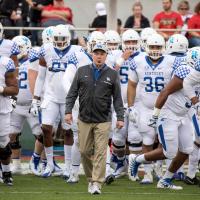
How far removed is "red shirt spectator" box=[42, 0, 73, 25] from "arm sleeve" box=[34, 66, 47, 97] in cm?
419

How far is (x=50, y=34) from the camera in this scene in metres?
16.5

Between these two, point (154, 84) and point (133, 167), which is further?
point (133, 167)

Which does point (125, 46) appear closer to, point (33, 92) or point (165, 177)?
point (33, 92)

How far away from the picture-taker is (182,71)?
1393 cm

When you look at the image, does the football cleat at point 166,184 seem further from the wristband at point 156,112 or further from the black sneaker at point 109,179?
the wristband at point 156,112

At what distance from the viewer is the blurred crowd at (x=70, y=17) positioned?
1970 centimetres

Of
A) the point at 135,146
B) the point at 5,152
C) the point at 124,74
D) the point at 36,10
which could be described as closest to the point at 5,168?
the point at 5,152

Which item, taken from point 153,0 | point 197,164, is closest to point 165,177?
point 197,164

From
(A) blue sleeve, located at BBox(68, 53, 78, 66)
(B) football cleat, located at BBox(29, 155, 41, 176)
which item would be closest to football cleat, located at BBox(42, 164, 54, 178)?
(B) football cleat, located at BBox(29, 155, 41, 176)

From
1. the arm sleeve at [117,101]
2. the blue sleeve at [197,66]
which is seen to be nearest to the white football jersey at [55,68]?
the arm sleeve at [117,101]

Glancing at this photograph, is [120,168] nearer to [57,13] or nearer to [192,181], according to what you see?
[192,181]

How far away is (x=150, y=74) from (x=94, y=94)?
1.62 meters

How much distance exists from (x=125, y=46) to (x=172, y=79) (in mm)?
2210

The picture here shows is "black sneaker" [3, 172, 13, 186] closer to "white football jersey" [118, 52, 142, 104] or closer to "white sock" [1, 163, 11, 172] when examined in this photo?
"white sock" [1, 163, 11, 172]
